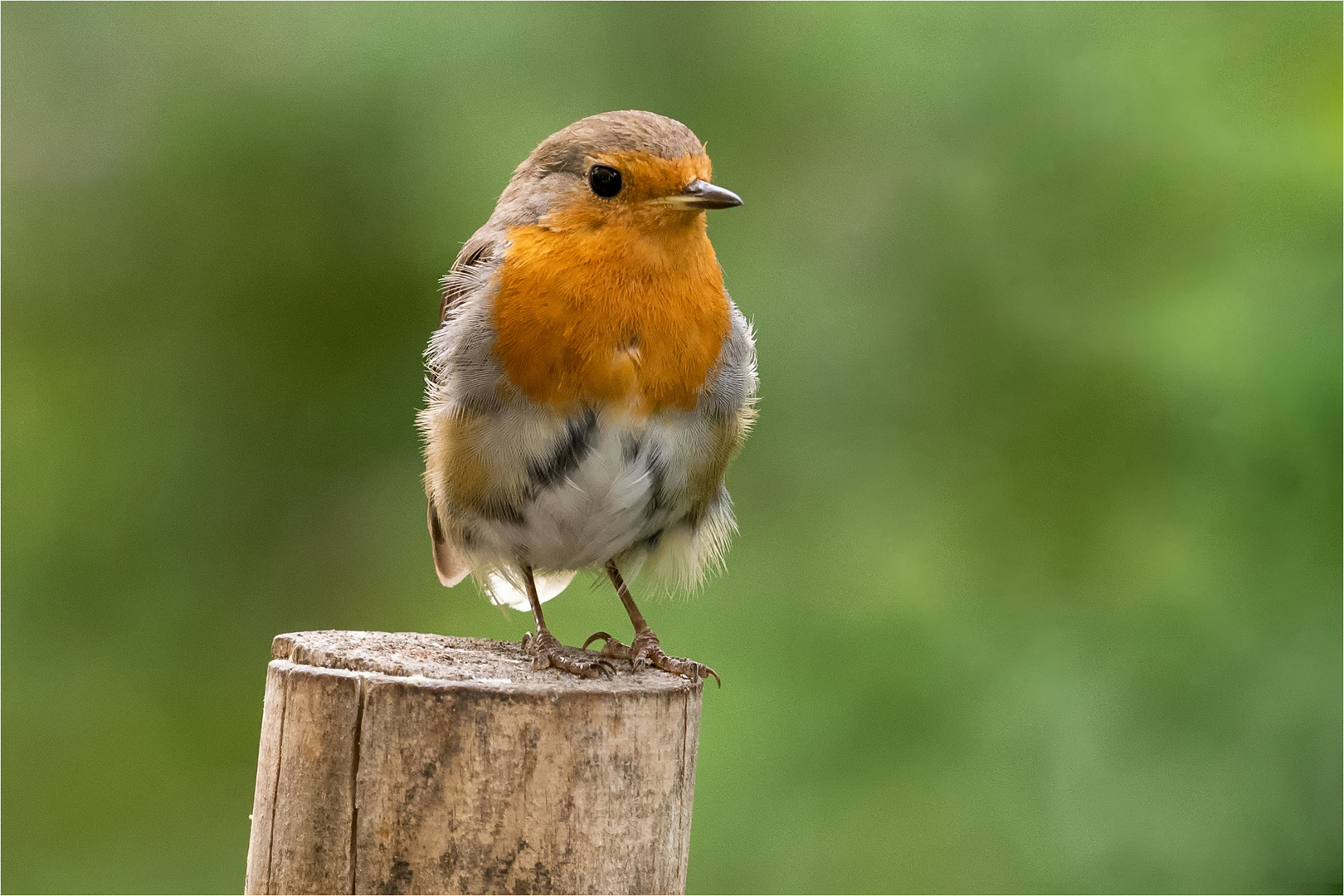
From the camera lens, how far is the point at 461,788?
256cm

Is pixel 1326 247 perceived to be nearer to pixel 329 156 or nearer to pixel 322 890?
pixel 329 156

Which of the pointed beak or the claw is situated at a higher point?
the pointed beak

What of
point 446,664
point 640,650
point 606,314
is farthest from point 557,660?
point 606,314

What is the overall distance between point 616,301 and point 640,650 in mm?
903

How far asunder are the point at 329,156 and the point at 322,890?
11.8 ft

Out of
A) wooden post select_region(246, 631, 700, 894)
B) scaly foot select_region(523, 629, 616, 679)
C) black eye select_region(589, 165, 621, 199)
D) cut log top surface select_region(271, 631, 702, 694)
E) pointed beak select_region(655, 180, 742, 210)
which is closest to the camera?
wooden post select_region(246, 631, 700, 894)

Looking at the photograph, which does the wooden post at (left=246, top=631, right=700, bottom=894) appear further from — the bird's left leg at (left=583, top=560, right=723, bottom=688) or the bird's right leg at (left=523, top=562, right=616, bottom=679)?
the bird's left leg at (left=583, top=560, right=723, bottom=688)

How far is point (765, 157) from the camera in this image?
5.84 metres

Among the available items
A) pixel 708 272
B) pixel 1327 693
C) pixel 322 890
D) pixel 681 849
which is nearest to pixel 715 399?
pixel 708 272

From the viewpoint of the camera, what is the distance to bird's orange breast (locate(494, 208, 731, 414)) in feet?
11.4

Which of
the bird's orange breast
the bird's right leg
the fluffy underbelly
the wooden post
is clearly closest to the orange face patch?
the bird's orange breast

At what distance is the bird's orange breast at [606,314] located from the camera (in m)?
3.48

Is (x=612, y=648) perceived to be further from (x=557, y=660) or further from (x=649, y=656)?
(x=557, y=660)

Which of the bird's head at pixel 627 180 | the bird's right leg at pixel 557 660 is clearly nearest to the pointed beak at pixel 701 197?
the bird's head at pixel 627 180
